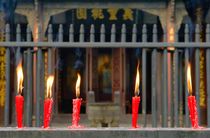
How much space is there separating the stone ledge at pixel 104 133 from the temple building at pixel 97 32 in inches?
326

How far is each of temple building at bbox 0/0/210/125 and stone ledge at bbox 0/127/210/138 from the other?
8.27m

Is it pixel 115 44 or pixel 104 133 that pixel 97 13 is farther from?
pixel 104 133

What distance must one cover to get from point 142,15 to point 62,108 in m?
3.99

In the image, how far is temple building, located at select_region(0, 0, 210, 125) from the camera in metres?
13.1

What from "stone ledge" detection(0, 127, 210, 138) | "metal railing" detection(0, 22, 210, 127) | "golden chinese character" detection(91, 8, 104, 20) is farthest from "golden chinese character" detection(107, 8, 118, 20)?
"stone ledge" detection(0, 127, 210, 138)

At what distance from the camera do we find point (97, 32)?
1361 cm

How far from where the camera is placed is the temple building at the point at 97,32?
13055 millimetres

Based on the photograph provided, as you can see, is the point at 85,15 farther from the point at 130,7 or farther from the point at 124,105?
the point at 124,105

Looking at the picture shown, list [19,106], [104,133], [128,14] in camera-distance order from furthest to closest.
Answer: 1. [128,14]
2. [19,106]
3. [104,133]

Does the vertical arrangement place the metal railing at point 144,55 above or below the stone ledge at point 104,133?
above

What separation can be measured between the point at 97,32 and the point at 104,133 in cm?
1013

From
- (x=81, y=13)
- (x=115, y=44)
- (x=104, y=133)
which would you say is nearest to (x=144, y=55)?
(x=115, y=44)

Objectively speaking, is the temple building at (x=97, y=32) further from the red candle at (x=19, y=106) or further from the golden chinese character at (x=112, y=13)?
the red candle at (x=19, y=106)

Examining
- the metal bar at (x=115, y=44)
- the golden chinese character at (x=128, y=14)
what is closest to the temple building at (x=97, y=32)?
the golden chinese character at (x=128, y=14)
